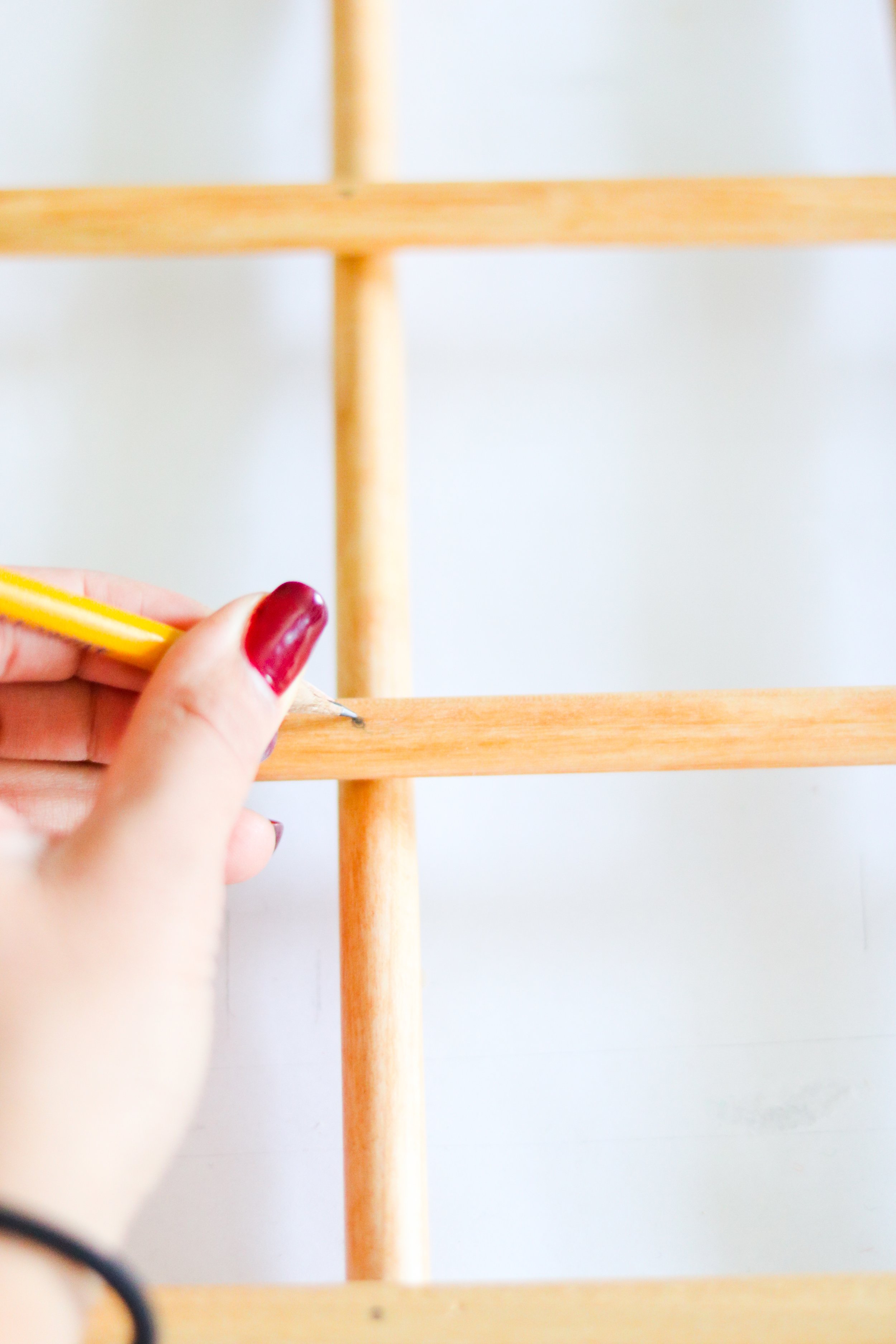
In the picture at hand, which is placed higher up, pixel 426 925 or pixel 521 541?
pixel 521 541

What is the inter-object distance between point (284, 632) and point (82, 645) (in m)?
0.10

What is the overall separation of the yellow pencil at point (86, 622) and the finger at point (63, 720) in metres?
0.08

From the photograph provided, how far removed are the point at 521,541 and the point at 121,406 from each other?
238mm

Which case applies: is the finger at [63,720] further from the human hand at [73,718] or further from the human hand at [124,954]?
the human hand at [124,954]

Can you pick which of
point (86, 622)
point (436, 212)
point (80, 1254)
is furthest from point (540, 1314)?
point (436, 212)

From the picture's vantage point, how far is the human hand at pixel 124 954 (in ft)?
0.81

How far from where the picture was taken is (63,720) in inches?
16.7

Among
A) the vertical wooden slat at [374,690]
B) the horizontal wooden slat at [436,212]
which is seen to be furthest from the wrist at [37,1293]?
the horizontal wooden slat at [436,212]

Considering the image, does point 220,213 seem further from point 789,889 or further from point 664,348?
point 789,889

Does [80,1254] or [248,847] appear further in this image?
[248,847]

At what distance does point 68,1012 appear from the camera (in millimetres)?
254

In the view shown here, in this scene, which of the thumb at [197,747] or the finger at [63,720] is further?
the finger at [63,720]

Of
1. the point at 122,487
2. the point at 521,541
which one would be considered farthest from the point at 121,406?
the point at 521,541

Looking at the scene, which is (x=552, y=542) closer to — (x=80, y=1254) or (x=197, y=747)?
(x=197, y=747)
